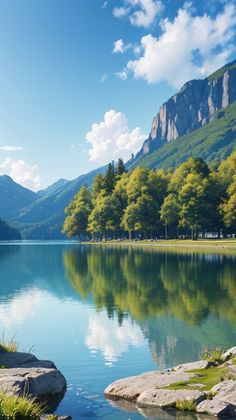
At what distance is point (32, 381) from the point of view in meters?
18.6

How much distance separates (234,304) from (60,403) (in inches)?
1018

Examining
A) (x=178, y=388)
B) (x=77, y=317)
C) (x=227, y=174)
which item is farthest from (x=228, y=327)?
(x=227, y=174)

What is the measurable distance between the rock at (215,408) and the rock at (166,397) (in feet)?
1.38

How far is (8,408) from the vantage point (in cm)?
1455

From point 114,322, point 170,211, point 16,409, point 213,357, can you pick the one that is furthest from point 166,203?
point 16,409

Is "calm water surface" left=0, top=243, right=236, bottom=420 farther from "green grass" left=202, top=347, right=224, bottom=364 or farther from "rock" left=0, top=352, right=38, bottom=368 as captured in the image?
"rock" left=0, top=352, right=38, bottom=368

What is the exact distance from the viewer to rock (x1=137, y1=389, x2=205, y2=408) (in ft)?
56.9

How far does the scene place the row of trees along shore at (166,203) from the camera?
140 meters

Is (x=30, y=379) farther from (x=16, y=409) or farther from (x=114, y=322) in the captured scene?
(x=114, y=322)

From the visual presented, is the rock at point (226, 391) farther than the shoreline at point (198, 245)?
No

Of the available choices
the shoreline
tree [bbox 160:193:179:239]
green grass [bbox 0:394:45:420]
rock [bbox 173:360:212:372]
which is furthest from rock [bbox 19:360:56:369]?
tree [bbox 160:193:179:239]

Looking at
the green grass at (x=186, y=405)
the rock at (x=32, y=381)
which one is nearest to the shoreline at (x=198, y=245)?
the rock at (x=32, y=381)

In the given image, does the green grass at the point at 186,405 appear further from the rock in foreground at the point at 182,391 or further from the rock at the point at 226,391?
the rock at the point at 226,391

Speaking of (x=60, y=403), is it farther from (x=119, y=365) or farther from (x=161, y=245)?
(x=161, y=245)
